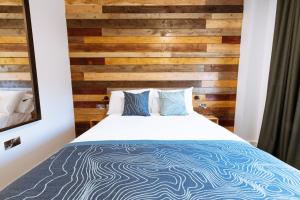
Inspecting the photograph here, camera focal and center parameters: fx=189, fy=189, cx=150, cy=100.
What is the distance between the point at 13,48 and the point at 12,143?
3.39 ft

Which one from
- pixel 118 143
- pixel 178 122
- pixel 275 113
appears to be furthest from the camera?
pixel 275 113

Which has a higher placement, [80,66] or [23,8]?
[23,8]

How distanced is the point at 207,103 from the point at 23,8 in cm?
283

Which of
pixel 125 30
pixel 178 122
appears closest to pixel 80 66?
pixel 125 30

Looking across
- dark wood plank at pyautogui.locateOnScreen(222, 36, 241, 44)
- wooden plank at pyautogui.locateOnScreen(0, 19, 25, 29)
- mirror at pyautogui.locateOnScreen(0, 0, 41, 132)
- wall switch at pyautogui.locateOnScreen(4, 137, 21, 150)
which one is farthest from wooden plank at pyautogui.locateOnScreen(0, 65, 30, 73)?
dark wood plank at pyautogui.locateOnScreen(222, 36, 241, 44)

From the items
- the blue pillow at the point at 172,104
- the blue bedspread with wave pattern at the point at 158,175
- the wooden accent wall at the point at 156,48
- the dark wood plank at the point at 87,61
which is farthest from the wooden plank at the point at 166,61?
the blue bedspread with wave pattern at the point at 158,175

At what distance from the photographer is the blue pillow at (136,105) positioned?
2.62 metres

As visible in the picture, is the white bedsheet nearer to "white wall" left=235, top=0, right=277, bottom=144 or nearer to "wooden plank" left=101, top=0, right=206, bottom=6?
"white wall" left=235, top=0, right=277, bottom=144

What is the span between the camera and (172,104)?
265 centimetres

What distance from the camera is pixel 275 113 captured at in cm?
256

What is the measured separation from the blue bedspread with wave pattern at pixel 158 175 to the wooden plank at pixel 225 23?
2.10 meters

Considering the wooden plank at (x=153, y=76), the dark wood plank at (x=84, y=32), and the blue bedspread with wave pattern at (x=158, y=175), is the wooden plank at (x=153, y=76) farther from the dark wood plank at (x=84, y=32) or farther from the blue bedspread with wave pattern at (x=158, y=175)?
the blue bedspread with wave pattern at (x=158, y=175)

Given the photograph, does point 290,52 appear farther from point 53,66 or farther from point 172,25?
point 53,66

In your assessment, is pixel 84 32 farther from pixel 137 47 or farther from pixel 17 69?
pixel 17 69
